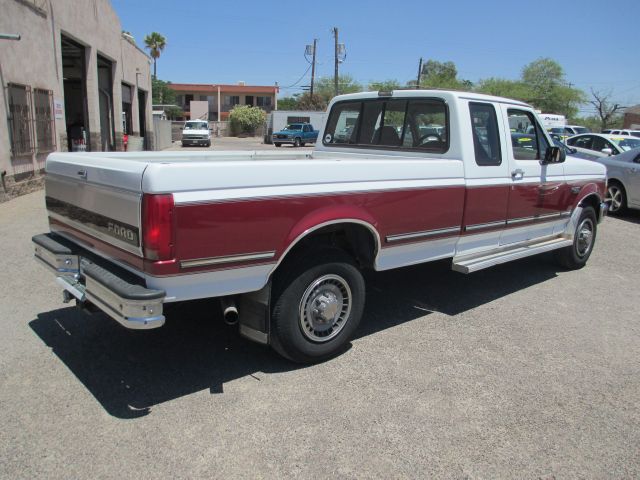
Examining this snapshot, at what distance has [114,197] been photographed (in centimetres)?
338

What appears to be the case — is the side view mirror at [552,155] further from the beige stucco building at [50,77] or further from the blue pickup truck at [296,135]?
the blue pickup truck at [296,135]

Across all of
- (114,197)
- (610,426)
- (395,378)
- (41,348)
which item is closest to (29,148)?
→ (41,348)

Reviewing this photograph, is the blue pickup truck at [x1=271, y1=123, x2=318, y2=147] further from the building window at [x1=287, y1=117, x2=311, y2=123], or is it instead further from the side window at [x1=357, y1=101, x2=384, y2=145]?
the side window at [x1=357, y1=101, x2=384, y2=145]

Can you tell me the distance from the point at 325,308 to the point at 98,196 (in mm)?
1798

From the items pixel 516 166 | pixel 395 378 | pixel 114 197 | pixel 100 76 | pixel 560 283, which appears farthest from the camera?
pixel 100 76

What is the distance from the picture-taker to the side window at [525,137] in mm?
5787

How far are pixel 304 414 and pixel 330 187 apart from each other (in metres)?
1.57

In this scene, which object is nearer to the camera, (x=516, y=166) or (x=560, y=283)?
(x=516, y=166)

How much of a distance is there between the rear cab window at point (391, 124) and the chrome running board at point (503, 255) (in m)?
1.11

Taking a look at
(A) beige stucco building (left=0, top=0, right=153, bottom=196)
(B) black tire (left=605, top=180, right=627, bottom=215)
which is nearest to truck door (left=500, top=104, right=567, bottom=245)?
(B) black tire (left=605, top=180, right=627, bottom=215)

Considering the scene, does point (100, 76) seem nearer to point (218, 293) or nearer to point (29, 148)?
point (29, 148)

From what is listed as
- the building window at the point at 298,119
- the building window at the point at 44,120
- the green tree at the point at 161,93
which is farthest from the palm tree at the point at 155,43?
the building window at the point at 44,120

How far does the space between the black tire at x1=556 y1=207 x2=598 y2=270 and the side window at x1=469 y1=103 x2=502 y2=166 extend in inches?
93.2

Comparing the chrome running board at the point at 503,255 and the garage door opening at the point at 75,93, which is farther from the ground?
the garage door opening at the point at 75,93
